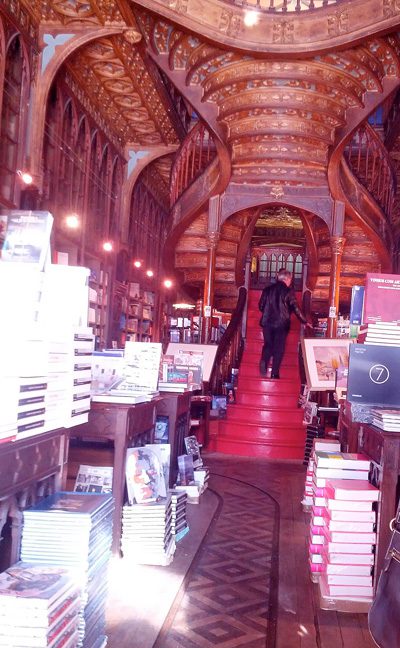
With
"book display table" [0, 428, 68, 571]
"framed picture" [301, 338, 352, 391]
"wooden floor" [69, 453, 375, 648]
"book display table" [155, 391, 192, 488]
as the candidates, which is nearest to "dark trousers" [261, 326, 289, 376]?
"framed picture" [301, 338, 352, 391]

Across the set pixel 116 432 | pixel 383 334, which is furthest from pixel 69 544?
pixel 383 334

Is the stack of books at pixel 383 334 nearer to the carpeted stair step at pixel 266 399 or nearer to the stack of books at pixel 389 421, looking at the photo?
the stack of books at pixel 389 421

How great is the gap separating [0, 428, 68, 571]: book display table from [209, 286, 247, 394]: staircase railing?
6150 millimetres

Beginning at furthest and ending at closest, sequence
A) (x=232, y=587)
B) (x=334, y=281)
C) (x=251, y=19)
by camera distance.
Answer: (x=334, y=281) < (x=251, y=19) < (x=232, y=587)

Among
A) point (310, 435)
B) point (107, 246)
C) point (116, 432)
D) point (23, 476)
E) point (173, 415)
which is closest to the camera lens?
point (23, 476)

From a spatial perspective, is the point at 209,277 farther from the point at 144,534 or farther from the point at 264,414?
the point at 144,534

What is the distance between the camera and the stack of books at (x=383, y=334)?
3391 mm

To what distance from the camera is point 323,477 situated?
3381mm

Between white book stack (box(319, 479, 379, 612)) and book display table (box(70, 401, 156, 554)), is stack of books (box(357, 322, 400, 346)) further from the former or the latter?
book display table (box(70, 401, 156, 554))

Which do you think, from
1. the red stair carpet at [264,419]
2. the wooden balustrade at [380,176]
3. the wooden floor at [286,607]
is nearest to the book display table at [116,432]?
the wooden floor at [286,607]

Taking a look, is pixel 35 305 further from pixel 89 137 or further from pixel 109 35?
pixel 89 137

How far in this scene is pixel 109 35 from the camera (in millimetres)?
7551

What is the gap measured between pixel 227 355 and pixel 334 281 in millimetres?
2199

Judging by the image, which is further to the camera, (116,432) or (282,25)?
(282,25)
